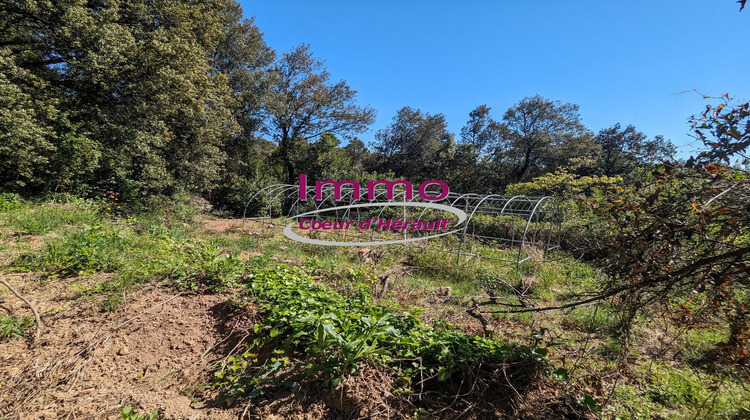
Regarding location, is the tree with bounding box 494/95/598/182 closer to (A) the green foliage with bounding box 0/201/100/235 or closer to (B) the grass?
(B) the grass

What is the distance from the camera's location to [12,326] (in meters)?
2.62

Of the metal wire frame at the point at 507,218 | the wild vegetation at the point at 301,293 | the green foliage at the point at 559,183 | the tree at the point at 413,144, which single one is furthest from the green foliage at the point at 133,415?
the tree at the point at 413,144

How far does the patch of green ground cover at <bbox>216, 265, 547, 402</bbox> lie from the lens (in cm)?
196

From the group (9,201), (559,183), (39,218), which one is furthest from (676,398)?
(559,183)

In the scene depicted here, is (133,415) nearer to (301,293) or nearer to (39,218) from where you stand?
(301,293)

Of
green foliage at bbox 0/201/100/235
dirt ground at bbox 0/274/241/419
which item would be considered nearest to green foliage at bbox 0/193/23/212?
green foliage at bbox 0/201/100/235

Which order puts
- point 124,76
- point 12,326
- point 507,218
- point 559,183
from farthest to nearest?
point 559,183 → point 507,218 → point 124,76 → point 12,326

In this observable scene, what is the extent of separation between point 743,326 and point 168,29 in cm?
1527

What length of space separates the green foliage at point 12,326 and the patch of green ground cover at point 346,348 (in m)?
2.12

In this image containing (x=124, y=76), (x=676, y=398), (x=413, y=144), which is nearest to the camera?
(x=676, y=398)

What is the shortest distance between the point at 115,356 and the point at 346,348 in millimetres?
2142

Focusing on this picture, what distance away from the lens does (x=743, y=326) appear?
1354mm

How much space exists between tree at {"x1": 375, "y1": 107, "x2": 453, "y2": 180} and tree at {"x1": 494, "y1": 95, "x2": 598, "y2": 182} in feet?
16.1

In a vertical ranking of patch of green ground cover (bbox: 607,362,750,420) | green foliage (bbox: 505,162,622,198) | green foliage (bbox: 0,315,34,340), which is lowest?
patch of green ground cover (bbox: 607,362,750,420)
